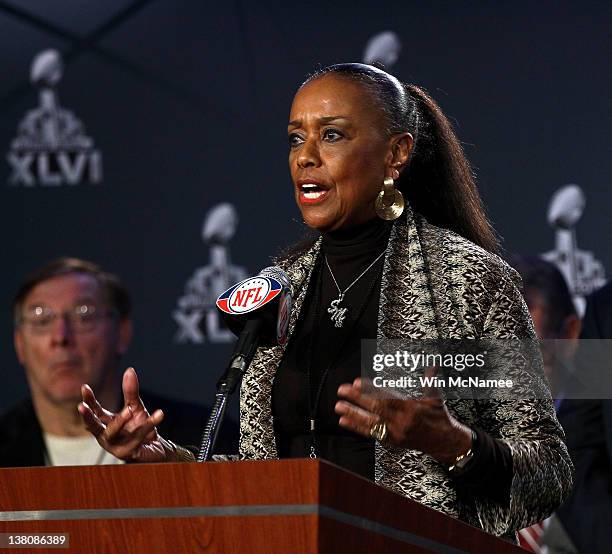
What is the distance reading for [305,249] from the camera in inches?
108

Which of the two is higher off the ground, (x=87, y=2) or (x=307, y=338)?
(x=87, y=2)

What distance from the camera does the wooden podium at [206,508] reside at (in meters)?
1.49

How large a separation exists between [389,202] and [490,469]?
2.55 ft

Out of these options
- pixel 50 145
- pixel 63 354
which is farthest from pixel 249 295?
pixel 50 145

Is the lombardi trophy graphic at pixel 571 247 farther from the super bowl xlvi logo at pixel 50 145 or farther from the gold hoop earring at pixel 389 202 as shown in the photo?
the super bowl xlvi logo at pixel 50 145

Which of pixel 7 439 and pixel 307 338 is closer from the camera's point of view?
pixel 307 338

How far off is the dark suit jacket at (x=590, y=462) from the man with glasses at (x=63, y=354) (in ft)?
5.23

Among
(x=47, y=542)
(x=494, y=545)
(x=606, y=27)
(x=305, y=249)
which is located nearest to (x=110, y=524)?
(x=47, y=542)

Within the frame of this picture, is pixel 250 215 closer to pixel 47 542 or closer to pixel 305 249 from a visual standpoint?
pixel 305 249

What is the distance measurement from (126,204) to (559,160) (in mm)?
1571

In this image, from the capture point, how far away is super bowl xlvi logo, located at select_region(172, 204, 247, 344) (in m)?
4.18

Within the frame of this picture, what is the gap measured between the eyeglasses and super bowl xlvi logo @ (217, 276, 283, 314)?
235 centimetres

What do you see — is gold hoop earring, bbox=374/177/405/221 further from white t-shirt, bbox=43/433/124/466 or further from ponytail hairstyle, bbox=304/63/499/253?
white t-shirt, bbox=43/433/124/466

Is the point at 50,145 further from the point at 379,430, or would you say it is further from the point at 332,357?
the point at 379,430
